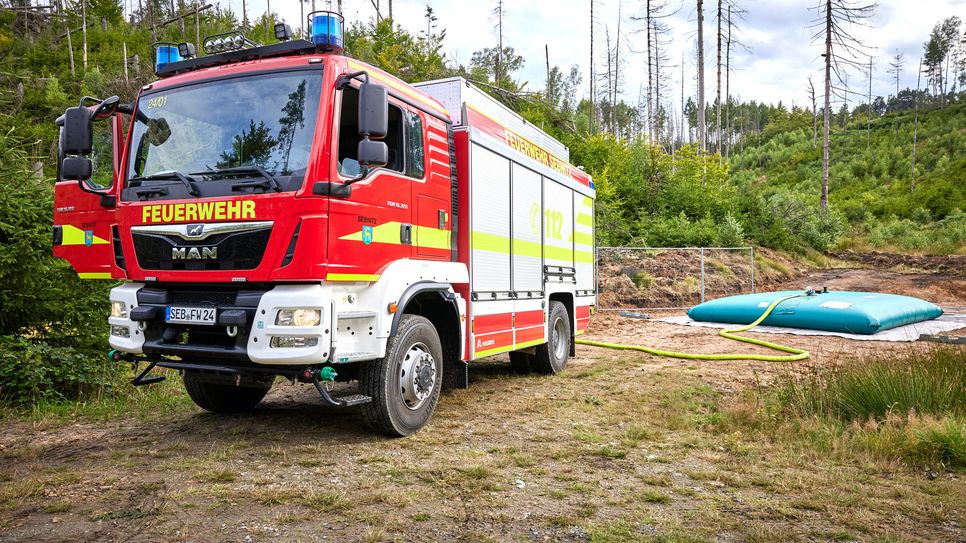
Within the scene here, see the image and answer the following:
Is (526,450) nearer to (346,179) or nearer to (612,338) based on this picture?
(346,179)

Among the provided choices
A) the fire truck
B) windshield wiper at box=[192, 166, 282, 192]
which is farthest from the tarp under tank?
windshield wiper at box=[192, 166, 282, 192]

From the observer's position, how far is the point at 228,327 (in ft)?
16.3

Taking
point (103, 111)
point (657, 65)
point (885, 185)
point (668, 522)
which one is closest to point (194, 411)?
point (103, 111)

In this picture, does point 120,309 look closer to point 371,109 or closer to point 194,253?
point 194,253

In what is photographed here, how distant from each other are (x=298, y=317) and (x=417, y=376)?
1500 mm

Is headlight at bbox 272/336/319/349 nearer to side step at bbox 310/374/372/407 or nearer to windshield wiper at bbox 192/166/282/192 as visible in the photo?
side step at bbox 310/374/372/407

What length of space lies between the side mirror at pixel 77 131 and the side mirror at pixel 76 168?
9 cm

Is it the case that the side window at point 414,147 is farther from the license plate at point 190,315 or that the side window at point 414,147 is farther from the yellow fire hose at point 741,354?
the yellow fire hose at point 741,354

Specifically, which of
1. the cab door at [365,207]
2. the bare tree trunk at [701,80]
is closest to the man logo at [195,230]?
the cab door at [365,207]

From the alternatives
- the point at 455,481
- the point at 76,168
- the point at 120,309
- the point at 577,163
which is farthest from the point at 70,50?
the point at 455,481

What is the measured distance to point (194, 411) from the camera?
274 inches

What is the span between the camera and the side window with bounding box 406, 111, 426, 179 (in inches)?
233

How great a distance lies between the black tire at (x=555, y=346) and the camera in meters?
9.45

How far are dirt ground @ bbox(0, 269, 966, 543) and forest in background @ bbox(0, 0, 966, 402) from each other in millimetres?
1387
